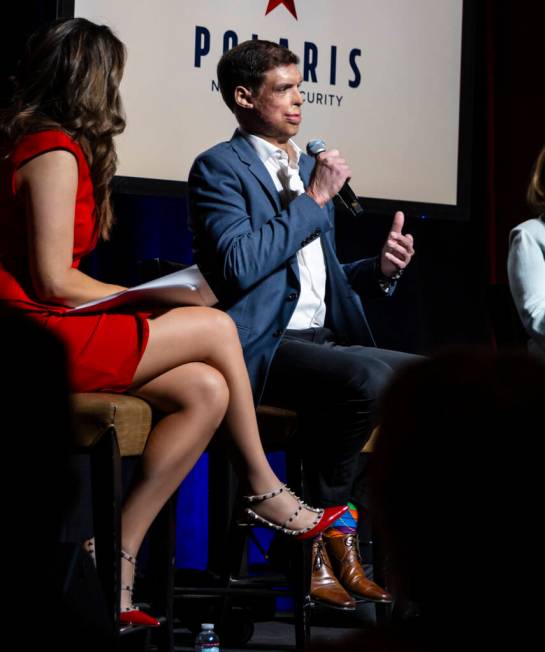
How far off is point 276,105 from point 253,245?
1.47 ft

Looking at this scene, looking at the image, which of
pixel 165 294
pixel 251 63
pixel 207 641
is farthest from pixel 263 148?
pixel 207 641

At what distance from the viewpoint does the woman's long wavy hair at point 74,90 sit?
207 cm

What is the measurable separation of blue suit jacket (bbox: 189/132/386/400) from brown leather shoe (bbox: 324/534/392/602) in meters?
0.37

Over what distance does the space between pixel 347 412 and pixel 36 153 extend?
831 mm

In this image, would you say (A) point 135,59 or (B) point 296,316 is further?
(A) point 135,59

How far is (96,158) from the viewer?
2.11 m

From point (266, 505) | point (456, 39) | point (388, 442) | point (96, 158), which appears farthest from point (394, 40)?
point (388, 442)

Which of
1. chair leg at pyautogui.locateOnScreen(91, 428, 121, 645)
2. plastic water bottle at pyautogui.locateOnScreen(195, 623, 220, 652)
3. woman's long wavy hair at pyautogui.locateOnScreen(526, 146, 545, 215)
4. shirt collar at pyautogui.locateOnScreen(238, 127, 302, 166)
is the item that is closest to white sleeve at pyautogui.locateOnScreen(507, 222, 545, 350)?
woman's long wavy hair at pyautogui.locateOnScreen(526, 146, 545, 215)

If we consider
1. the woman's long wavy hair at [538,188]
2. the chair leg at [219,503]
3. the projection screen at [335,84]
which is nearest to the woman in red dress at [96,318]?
the chair leg at [219,503]

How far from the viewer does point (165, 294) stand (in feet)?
6.48

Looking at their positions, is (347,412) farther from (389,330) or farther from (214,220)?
(389,330)

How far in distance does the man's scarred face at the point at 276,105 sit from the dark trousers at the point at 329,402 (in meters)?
0.58

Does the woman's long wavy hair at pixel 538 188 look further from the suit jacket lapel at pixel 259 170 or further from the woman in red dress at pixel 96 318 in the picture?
the woman in red dress at pixel 96 318

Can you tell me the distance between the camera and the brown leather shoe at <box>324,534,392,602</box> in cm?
223
